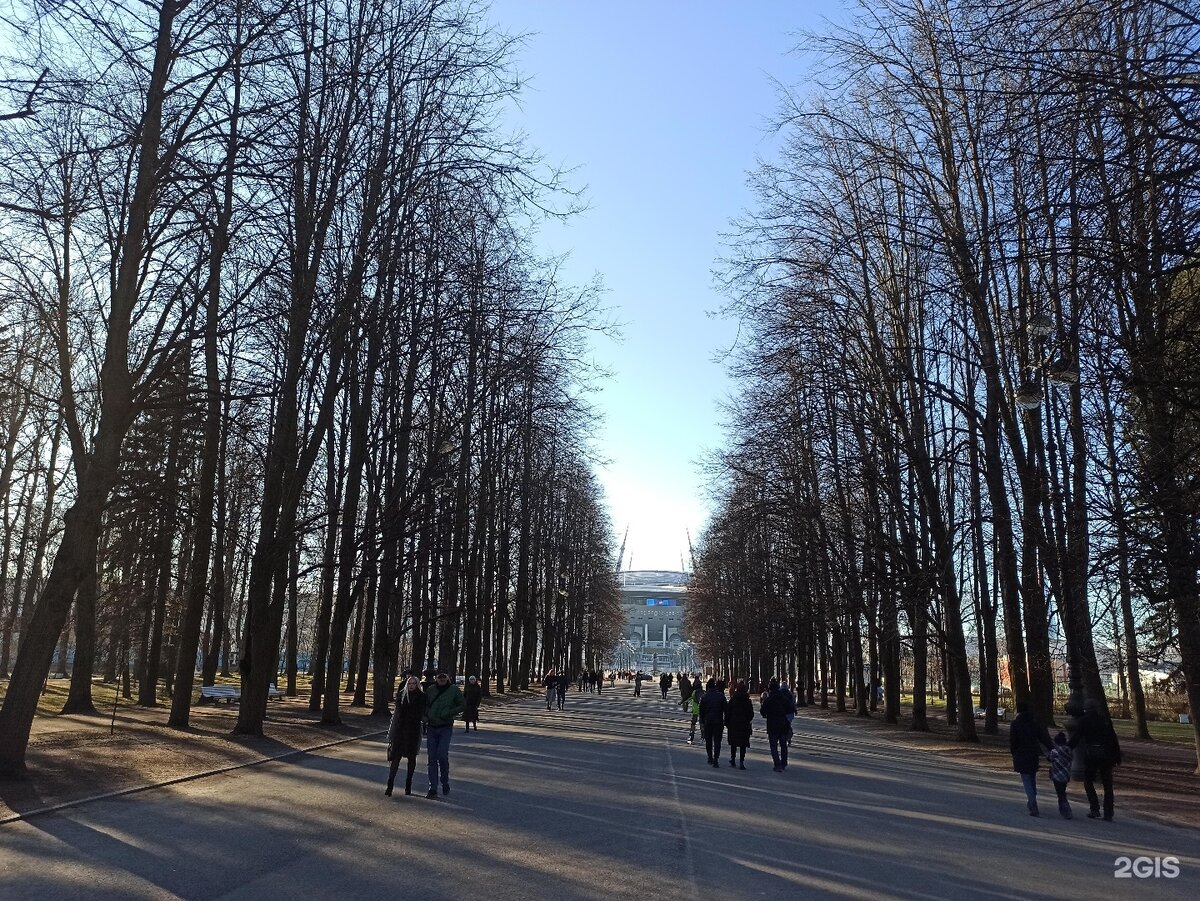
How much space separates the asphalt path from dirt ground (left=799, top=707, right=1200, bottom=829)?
0.95m

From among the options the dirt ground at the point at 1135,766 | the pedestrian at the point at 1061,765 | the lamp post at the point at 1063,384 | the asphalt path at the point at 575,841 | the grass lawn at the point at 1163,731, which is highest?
the lamp post at the point at 1063,384

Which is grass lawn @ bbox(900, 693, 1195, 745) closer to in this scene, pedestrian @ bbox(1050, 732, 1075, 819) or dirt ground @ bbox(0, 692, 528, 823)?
pedestrian @ bbox(1050, 732, 1075, 819)

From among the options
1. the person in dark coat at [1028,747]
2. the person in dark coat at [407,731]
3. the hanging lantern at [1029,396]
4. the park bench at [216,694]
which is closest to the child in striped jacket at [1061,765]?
the person in dark coat at [1028,747]

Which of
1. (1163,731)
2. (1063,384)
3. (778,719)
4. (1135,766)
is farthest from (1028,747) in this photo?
(1163,731)

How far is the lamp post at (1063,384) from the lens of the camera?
47.4 ft

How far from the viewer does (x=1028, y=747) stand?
47.3 ft

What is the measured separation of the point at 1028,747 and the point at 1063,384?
5.32 meters

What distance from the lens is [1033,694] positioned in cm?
2484

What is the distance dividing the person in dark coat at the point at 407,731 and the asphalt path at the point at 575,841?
57 cm

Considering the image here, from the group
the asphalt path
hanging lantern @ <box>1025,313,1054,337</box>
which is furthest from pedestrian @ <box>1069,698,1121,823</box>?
hanging lantern @ <box>1025,313,1054,337</box>

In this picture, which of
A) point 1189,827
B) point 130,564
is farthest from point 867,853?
point 130,564

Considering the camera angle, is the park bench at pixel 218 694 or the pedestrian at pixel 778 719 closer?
the pedestrian at pixel 778 719

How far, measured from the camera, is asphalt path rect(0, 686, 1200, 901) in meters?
8.21

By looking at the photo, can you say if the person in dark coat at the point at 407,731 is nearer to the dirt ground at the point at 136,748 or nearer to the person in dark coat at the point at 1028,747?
the dirt ground at the point at 136,748
